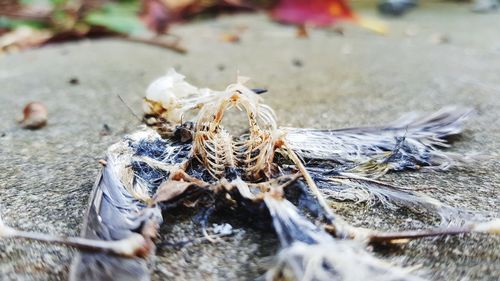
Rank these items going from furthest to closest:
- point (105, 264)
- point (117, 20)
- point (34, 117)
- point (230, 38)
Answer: point (117, 20)
point (230, 38)
point (34, 117)
point (105, 264)

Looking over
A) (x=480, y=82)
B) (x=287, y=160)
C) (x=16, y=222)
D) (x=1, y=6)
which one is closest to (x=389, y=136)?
(x=287, y=160)

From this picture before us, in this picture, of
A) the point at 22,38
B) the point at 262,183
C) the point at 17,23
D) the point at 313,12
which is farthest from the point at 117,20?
the point at 262,183

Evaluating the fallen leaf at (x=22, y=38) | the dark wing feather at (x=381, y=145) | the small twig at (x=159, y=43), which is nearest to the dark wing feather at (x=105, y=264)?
the dark wing feather at (x=381, y=145)

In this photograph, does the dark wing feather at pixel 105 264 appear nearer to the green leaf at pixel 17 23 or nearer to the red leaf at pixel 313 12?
the red leaf at pixel 313 12

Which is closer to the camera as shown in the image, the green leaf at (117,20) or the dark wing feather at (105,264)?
the dark wing feather at (105,264)

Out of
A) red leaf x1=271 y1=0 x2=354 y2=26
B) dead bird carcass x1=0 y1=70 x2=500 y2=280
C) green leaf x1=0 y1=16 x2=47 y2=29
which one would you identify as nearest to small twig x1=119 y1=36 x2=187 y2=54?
green leaf x1=0 y1=16 x2=47 y2=29

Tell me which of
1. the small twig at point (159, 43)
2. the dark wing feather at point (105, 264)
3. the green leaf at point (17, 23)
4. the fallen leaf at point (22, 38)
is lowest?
the green leaf at point (17, 23)

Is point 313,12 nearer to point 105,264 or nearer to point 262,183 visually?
point 262,183

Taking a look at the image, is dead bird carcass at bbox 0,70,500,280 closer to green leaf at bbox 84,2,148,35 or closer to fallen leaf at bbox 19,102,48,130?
fallen leaf at bbox 19,102,48,130
